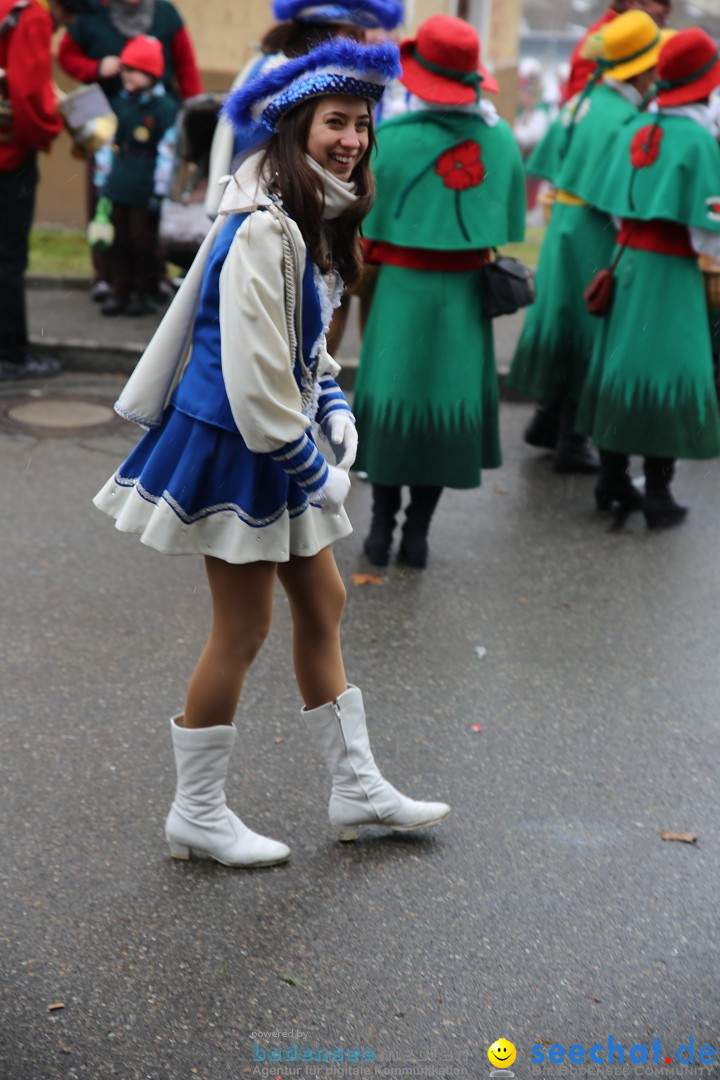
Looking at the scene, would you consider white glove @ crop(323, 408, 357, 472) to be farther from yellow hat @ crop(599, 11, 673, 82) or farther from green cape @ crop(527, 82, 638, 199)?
yellow hat @ crop(599, 11, 673, 82)

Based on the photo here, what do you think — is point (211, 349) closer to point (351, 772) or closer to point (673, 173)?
point (351, 772)

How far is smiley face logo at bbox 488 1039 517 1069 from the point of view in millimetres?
2551

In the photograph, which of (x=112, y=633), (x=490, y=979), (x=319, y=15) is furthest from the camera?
(x=112, y=633)

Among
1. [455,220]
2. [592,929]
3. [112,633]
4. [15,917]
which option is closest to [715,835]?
[592,929]

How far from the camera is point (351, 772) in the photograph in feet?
10.5

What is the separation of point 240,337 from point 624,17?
4.16 m

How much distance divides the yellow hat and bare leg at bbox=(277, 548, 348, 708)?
12.4ft

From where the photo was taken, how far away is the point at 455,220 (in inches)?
191

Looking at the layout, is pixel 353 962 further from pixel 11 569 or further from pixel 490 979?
pixel 11 569

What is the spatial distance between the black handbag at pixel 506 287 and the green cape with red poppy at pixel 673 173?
2.73 ft

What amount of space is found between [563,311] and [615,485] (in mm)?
949

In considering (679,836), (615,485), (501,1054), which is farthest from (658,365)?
(501,1054)

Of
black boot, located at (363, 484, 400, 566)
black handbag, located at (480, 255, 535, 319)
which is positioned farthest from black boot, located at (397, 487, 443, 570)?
black handbag, located at (480, 255, 535, 319)

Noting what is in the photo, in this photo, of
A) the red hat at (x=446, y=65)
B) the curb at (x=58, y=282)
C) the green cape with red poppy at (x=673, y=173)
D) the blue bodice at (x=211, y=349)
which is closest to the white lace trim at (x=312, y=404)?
the blue bodice at (x=211, y=349)
